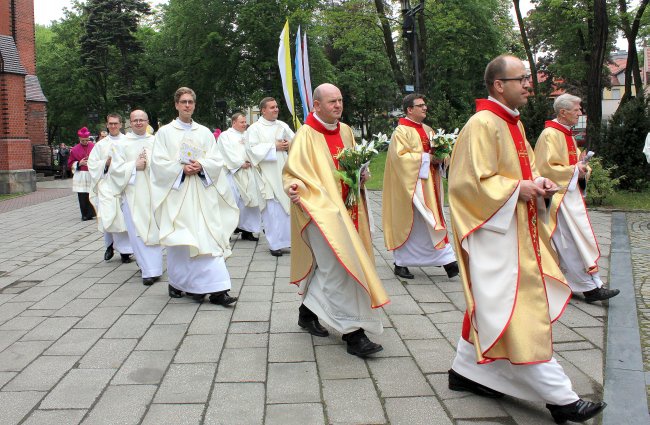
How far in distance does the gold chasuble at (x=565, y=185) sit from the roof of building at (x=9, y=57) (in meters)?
19.3

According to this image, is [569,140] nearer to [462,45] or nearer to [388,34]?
[388,34]

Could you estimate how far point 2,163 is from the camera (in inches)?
808

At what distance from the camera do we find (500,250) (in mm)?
3531

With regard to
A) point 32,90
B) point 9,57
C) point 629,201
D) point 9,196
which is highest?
point 9,57

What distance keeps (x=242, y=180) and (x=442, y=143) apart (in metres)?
4.39

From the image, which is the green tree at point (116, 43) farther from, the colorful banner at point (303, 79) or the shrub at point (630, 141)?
the colorful banner at point (303, 79)

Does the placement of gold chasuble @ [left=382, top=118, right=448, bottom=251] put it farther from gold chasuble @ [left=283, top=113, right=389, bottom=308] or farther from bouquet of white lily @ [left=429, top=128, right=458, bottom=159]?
gold chasuble @ [left=283, top=113, right=389, bottom=308]

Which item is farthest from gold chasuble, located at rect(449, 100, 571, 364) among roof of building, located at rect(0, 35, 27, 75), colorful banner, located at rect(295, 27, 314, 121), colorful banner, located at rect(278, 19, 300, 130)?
roof of building, located at rect(0, 35, 27, 75)

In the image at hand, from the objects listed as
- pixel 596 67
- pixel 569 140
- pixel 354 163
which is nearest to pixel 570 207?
pixel 569 140

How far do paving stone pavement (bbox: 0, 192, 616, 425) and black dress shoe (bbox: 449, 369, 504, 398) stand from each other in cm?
7

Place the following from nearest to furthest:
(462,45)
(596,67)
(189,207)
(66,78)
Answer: (189,207) → (596,67) → (462,45) → (66,78)

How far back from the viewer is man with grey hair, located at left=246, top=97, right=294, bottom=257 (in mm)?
9062

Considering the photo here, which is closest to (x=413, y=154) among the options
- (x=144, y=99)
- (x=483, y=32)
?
(x=483, y=32)

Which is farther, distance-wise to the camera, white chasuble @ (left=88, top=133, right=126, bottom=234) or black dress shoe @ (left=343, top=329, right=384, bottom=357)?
white chasuble @ (left=88, top=133, right=126, bottom=234)
